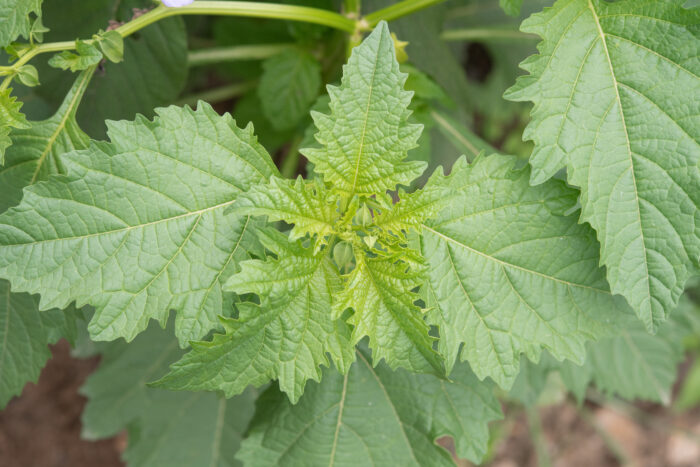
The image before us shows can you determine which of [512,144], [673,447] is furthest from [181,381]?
[673,447]

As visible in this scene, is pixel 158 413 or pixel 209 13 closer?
pixel 209 13

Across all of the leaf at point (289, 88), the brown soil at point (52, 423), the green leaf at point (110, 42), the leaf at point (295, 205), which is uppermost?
the leaf at point (289, 88)

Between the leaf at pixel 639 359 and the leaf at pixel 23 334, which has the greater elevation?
the leaf at pixel 639 359

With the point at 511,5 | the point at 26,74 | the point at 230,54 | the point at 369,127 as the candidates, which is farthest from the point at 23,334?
the point at 511,5

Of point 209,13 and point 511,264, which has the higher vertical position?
point 209,13

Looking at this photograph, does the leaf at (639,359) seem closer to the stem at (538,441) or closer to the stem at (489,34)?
the stem at (489,34)

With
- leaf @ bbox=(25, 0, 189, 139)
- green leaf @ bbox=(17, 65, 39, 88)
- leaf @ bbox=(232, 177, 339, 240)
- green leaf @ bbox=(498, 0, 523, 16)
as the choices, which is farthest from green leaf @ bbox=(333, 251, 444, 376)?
leaf @ bbox=(25, 0, 189, 139)

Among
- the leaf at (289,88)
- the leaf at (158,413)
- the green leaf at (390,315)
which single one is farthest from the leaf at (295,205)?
the leaf at (158,413)

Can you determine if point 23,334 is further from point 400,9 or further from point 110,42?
point 400,9
